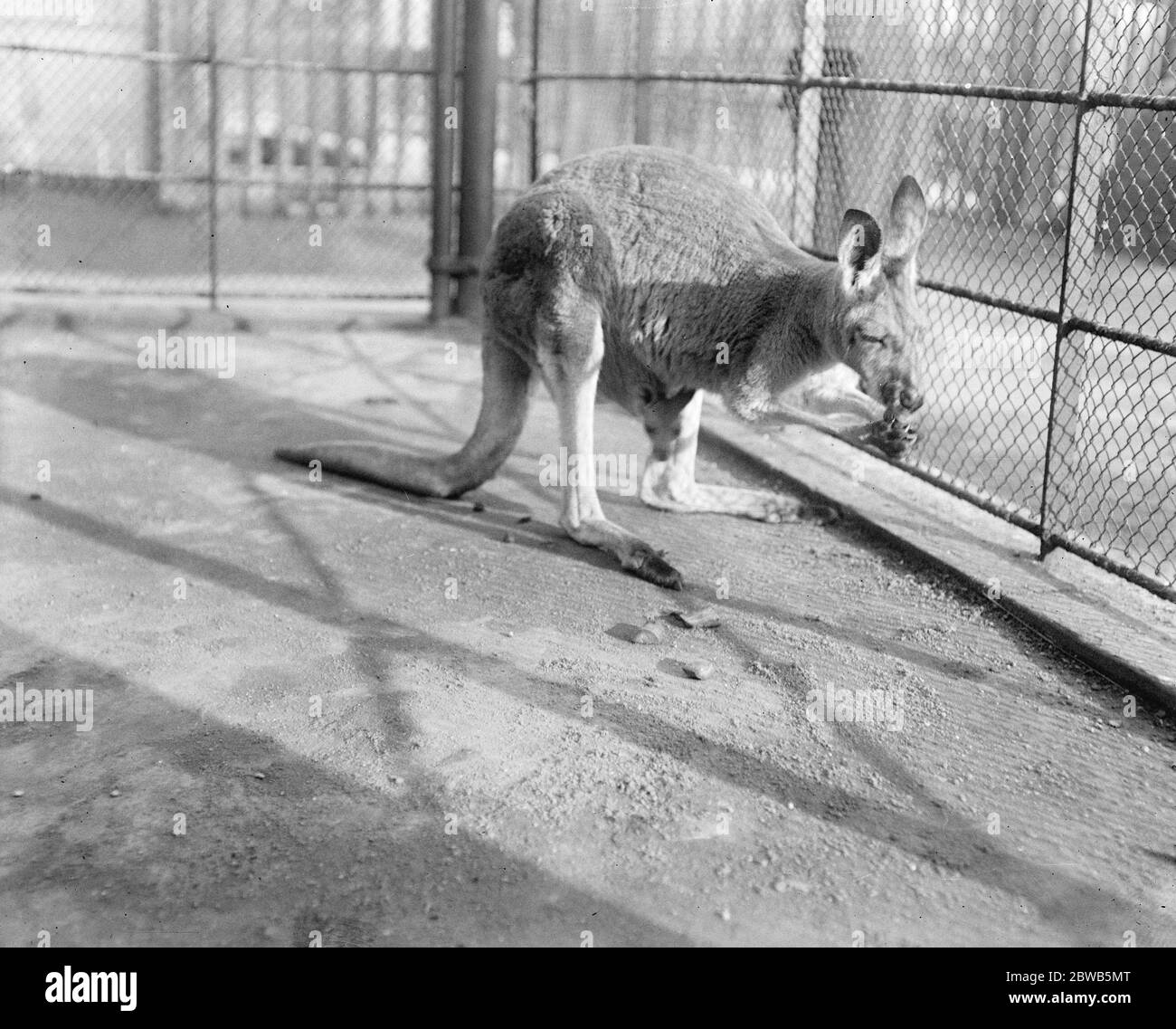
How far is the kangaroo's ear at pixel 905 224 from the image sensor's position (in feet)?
12.3

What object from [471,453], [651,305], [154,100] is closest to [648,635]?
[651,305]

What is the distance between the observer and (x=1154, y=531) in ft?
14.7

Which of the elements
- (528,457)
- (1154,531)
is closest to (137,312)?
(528,457)

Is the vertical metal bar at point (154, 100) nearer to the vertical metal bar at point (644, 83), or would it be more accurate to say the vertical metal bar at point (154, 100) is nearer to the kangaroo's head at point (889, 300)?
the vertical metal bar at point (644, 83)

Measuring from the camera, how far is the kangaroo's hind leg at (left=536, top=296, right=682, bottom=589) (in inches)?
164

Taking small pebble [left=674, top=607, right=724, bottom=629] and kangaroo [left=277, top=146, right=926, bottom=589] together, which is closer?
small pebble [left=674, top=607, right=724, bottom=629]

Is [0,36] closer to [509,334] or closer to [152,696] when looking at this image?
[509,334]

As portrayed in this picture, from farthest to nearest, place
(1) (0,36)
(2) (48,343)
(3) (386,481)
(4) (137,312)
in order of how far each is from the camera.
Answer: (1) (0,36) → (4) (137,312) → (2) (48,343) → (3) (386,481)

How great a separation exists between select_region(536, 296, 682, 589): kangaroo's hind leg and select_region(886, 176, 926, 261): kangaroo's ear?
0.90m

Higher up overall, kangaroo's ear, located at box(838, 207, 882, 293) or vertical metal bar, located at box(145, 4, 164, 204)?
vertical metal bar, located at box(145, 4, 164, 204)

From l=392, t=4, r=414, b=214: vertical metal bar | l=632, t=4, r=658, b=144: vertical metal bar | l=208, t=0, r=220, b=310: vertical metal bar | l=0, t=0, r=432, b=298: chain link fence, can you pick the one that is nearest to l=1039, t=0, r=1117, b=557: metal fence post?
l=632, t=4, r=658, b=144: vertical metal bar

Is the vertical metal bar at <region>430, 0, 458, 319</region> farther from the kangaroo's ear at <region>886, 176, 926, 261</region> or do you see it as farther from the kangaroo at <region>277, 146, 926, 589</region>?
the kangaroo's ear at <region>886, 176, 926, 261</region>

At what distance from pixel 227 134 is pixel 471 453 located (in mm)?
8574

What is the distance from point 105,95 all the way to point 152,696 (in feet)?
35.4
